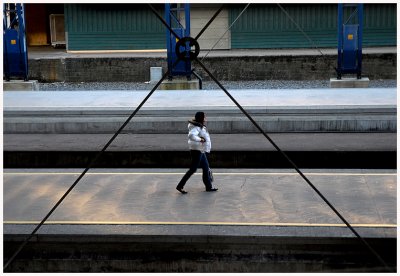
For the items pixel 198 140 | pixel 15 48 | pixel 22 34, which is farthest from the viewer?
pixel 15 48

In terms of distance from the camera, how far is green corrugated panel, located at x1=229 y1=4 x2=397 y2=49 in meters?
34.9

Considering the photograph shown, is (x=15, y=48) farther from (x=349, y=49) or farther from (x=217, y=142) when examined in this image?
(x=217, y=142)

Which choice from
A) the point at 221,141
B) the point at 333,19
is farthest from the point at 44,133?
the point at 333,19

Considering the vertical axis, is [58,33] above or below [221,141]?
above

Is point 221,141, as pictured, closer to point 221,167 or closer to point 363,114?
point 221,167

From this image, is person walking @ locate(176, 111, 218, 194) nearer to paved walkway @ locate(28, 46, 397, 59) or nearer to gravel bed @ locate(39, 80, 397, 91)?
gravel bed @ locate(39, 80, 397, 91)

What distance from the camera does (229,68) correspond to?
31438mm

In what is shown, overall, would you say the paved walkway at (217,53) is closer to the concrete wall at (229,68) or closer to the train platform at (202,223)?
the concrete wall at (229,68)

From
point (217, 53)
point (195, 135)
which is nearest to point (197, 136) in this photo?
point (195, 135)

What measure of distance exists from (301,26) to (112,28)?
994 centimetres

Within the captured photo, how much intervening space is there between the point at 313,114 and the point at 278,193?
8655mm

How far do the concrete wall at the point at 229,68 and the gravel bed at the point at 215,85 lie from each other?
459 mm

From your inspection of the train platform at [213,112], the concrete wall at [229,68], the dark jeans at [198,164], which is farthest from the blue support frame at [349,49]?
the dark jeans at [198,164]

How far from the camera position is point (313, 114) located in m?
19.0
